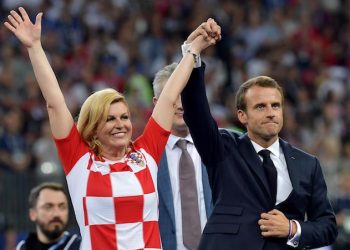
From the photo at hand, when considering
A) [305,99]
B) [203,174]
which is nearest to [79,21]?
[305,99]

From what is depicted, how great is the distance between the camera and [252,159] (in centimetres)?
575

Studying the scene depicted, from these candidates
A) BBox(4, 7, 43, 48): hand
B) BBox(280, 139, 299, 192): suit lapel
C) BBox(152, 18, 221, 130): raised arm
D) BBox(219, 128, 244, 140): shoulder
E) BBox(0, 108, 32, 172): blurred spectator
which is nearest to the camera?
BBox(4, 7, 43, 48): hand

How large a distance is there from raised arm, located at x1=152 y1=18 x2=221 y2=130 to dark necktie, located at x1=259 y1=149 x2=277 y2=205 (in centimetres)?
59

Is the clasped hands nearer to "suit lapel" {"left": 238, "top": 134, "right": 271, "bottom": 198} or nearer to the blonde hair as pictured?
the blonde hair

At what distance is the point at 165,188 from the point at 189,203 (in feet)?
0.55

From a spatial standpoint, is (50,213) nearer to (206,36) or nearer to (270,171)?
(270,171)

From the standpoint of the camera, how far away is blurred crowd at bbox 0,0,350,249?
12641 millimetres

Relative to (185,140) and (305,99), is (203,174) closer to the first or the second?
(185,140)

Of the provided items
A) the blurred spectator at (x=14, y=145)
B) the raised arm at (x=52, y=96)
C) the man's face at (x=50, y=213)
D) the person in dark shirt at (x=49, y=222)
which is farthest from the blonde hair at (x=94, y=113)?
the blurred spectator at (x=14, y=145)

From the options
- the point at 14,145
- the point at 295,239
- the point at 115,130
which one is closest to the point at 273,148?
the point at 295,239

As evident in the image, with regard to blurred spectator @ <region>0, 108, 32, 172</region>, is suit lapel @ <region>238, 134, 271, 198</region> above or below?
below

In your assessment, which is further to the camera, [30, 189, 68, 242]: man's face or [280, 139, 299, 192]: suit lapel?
[30, 189, 68, 242]: man's face

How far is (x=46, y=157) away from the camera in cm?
1222

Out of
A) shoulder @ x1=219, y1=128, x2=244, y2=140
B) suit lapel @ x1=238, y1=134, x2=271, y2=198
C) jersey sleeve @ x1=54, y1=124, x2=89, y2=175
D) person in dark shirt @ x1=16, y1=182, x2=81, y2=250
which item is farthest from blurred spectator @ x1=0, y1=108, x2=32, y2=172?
jersey sleeve @ x1=54, y1=124, x2=89, y2=175
